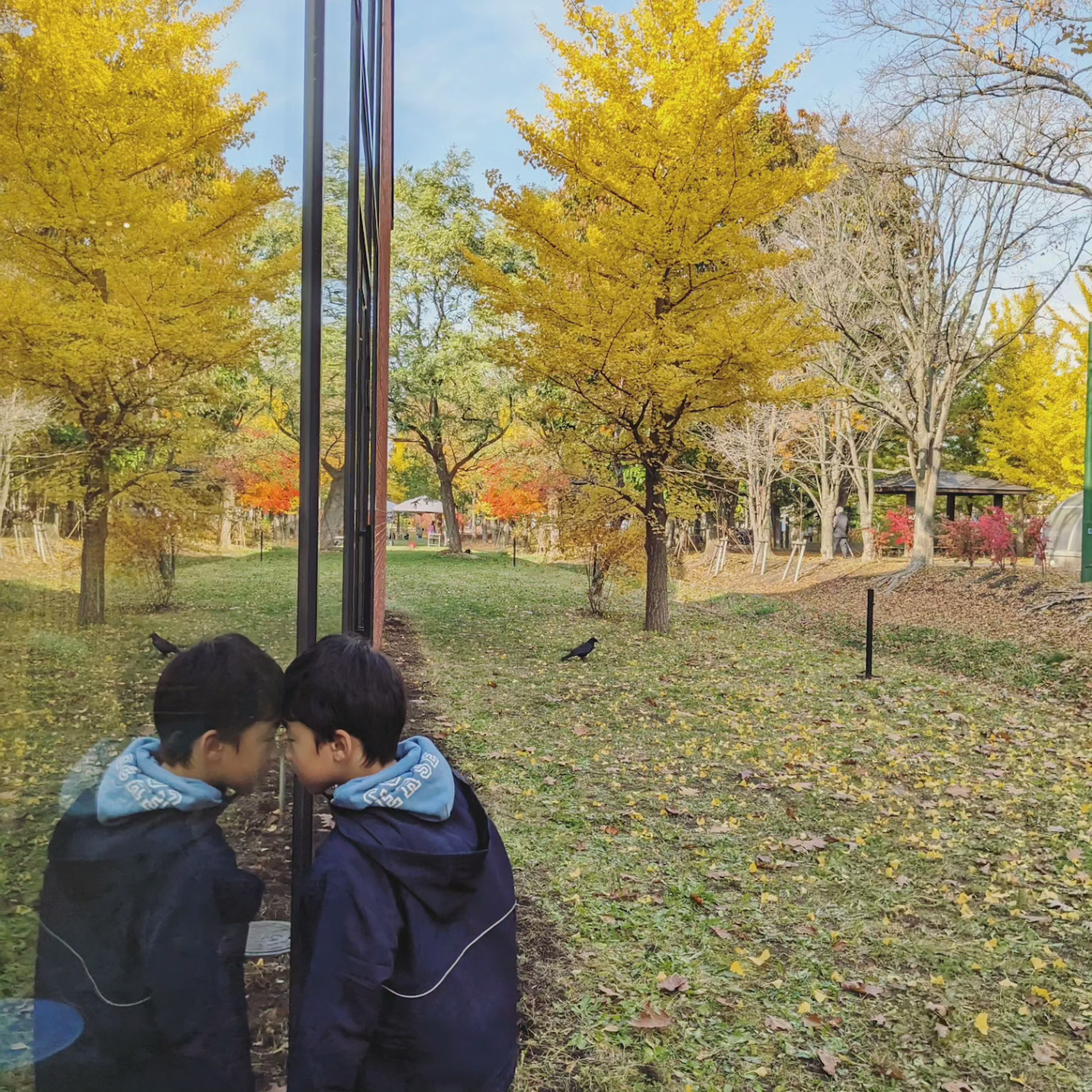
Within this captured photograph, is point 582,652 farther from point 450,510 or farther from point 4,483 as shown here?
point 450,510

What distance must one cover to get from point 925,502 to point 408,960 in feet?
67.6

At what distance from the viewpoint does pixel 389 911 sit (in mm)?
1394

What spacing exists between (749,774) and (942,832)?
136 centimetres

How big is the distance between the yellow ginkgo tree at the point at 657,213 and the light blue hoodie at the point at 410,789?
9382mm

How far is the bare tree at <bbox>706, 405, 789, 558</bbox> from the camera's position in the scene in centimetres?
2481

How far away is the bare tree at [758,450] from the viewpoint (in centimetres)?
2481

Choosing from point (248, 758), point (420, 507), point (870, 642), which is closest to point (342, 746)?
point (248, 758)

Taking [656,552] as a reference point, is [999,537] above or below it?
above

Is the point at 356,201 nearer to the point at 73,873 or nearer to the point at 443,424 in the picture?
the point at 73,873

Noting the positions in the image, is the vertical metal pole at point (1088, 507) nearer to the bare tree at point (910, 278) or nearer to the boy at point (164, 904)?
the bare tree at point (910, 278)

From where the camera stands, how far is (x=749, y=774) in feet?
20.0

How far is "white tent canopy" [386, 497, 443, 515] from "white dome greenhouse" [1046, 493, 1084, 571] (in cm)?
3213

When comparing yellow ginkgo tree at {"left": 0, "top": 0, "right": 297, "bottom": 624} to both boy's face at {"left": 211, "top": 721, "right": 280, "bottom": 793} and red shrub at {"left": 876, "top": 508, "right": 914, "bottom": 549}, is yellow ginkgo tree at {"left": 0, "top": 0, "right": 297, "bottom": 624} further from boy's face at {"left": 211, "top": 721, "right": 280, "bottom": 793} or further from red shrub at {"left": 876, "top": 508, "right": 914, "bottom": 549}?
red shrub at {"left": 876, "top": 508, "right": 914, "bottom": 549}

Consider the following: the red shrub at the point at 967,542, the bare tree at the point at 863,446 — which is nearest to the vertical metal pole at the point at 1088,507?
the red shrub at the point at 967,542
